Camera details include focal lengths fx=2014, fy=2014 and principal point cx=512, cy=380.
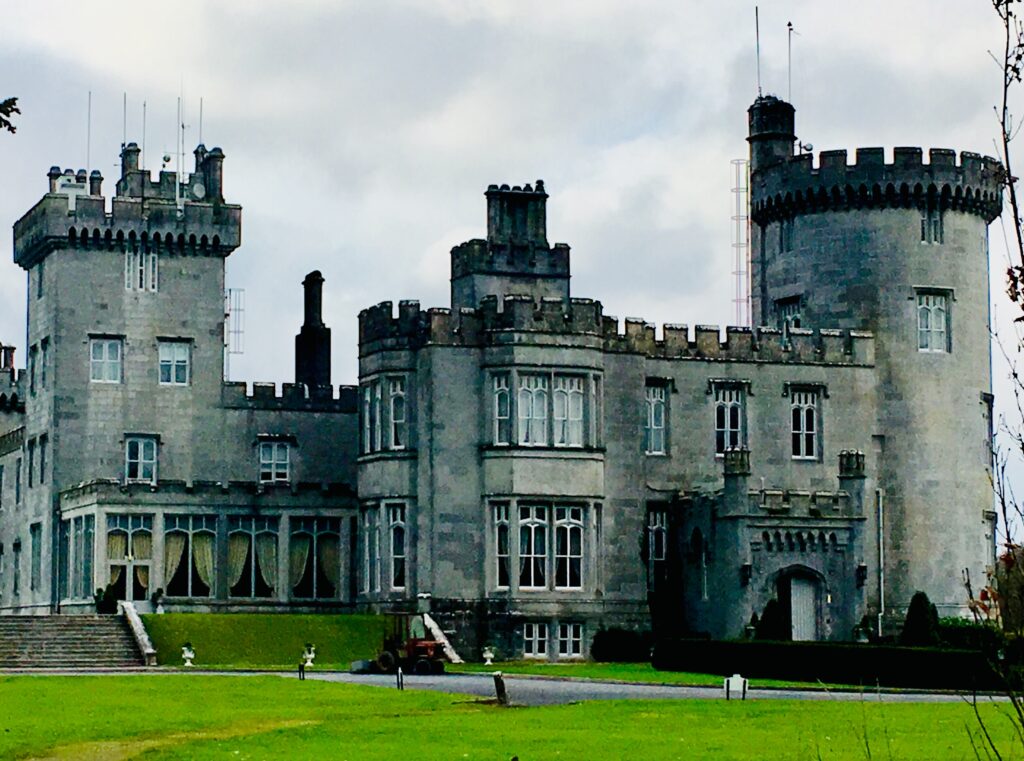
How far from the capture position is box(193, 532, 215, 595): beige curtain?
64062mm

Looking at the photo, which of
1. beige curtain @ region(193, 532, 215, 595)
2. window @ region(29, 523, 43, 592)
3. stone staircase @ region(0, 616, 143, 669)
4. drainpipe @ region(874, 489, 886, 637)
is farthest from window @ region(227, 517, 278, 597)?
drainpipe @ region(874, 489, 886, 637)

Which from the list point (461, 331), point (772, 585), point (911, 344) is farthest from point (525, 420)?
point (911, 344)

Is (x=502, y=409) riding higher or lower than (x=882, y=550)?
higher

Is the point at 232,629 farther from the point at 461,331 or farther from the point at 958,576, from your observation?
the point at 958,576

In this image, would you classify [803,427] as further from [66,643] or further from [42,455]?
[42,455]

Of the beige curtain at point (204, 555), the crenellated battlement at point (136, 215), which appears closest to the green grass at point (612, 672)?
the beige curtain at point (204, 555)

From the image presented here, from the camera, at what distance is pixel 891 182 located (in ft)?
212

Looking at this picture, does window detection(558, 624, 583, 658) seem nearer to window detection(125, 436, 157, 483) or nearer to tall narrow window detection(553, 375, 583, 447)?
tall narrow window detection(553, 375, 583, 447)

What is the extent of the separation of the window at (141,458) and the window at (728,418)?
1876cm

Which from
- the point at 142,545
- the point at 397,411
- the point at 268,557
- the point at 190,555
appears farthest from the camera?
the point at 268,557

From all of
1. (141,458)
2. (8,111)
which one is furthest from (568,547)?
(8,111)

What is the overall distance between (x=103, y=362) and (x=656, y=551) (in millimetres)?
19760

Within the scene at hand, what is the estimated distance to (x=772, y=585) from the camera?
5803 cm

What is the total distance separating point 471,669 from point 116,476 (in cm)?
1854
